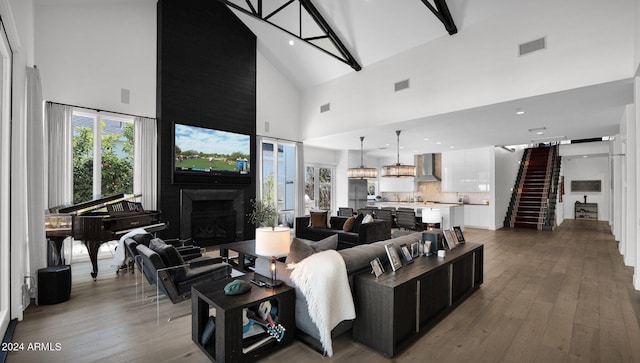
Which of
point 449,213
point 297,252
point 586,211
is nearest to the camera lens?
point 297,252

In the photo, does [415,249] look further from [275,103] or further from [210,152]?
[275,103]

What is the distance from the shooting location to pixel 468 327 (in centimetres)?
303

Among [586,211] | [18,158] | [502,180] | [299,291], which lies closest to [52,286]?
[18,158]

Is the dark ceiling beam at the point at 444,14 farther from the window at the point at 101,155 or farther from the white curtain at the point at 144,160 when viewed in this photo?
the window at the point at 101,155

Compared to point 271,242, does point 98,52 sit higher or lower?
higher

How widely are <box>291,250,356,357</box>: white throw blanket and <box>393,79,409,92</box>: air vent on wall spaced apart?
16.6 ft

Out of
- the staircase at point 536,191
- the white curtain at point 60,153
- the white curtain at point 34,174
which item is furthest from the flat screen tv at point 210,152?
the staircase at point 536,191

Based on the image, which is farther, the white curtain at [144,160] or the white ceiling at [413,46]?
the white curtain at [144,160]

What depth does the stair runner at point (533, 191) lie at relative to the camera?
1055 cm

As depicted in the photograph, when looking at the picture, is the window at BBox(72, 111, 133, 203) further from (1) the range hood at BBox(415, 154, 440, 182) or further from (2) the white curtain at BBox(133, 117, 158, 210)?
(1) the range hood at BBox(415, 154, 440, 182)

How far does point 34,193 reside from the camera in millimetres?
3479

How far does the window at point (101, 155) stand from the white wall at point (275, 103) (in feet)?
10.7

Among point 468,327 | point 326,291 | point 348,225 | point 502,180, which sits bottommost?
point 468,327

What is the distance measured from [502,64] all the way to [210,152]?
20.4 feet
